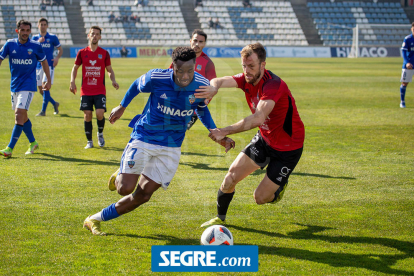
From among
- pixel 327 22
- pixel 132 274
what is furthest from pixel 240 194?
pixel 327 22

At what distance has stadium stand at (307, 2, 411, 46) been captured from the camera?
4772 centimetres

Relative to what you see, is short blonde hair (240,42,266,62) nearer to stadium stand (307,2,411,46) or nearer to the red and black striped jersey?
the red and black striped jersey

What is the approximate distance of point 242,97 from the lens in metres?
17.6

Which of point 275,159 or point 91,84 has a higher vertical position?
point 91,84

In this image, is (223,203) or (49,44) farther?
(49,44)

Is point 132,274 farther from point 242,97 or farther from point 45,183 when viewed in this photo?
point 242,97

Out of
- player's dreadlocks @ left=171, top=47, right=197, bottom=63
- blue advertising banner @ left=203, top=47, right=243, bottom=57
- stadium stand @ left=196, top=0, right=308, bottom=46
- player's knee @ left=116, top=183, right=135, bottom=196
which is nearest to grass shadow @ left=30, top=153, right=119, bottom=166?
player's knee @ left=116, top=183, right=135, bottom=196

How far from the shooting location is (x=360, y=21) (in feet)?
169

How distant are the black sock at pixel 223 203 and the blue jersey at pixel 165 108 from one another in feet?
2.87

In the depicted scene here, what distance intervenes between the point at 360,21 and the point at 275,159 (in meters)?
51.3

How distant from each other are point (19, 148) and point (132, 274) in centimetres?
620

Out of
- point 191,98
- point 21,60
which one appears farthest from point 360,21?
point 191,98

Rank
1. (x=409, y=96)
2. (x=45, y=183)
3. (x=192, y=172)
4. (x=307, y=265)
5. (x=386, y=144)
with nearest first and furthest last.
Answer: (x=307, y=265), (x=45, y=183), (x=192, y=172), (x=386, y=144), (x=409, y=96)

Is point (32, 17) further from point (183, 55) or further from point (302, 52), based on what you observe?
point (183, 55)
